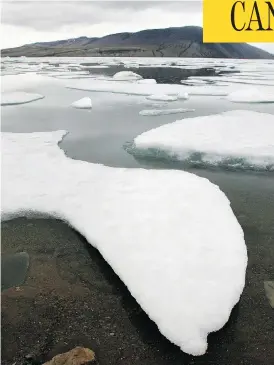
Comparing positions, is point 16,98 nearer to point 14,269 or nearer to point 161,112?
point 161,112

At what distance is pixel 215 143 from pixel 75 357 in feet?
16.1

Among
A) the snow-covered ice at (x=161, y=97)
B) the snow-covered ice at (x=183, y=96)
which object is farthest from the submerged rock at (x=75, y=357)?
the snow-covered ice at (x=183, y=96)

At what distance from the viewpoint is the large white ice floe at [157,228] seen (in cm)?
A: 288

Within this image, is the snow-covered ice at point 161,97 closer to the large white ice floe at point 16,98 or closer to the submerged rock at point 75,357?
the large white ice floe at point 16,98

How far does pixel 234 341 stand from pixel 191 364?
417 mm

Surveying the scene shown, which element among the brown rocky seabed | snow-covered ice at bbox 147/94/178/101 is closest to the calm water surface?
the brown rocky seabed

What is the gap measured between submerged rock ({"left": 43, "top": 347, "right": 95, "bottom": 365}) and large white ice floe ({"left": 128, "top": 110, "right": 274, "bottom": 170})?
4.29m

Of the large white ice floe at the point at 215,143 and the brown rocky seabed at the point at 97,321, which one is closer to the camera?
the brown rocky seabed at the point at 97,321

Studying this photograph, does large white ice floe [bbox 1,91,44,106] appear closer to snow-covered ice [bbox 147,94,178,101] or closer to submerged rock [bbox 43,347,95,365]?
snow-covered ice [bbox 147,94,178,101]

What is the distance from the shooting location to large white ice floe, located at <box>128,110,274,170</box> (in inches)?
243

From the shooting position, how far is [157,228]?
3863 millimetres

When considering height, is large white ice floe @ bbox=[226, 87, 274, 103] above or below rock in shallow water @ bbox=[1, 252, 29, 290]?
above

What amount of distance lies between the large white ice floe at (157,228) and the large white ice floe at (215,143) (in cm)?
125

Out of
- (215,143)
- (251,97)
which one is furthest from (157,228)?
(251,97)
